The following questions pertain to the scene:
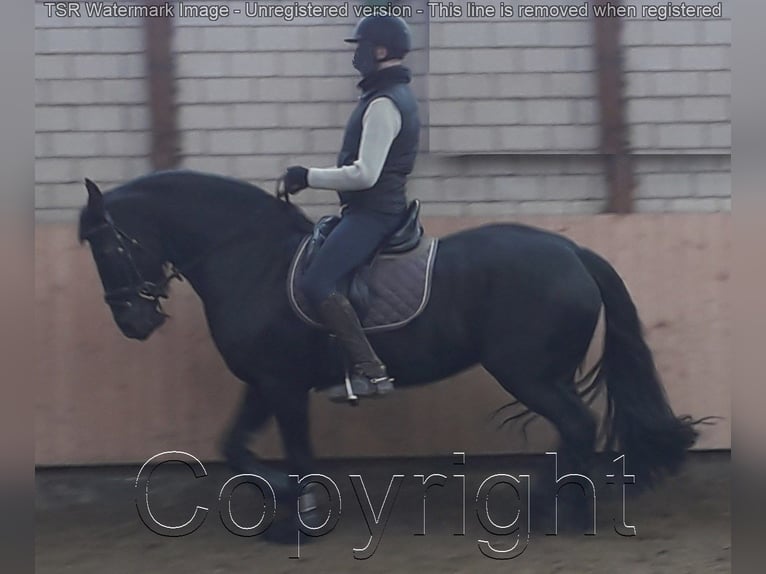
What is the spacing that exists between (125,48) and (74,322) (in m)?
1.23

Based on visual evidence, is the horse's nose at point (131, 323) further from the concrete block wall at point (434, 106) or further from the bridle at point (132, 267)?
the concrete block wall at point (434, 106)

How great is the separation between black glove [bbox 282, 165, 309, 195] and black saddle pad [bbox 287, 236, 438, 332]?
28cm

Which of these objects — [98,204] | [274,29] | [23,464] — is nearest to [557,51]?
[274,29]

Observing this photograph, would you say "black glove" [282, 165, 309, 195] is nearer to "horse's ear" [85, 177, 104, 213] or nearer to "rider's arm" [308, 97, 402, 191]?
"rider's arm" [308, 97, 402, 191]

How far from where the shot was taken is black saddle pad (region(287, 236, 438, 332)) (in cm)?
477

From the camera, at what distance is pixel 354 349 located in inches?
185

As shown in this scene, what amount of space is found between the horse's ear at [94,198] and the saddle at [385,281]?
2.81 ft

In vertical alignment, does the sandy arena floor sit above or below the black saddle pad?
below

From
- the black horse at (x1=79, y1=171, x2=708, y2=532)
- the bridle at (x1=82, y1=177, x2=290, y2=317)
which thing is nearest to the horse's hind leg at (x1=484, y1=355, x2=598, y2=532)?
the black horse at (x1=79, y1=171, x2=708, y2=532)

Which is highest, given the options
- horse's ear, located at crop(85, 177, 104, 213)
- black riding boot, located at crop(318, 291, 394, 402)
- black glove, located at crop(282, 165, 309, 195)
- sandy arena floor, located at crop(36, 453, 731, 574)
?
black glove, located at crop(282, 165, 309, 195)

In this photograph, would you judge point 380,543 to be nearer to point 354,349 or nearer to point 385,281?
point 354,349

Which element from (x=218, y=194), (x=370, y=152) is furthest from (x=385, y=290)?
(x=218, y=194)

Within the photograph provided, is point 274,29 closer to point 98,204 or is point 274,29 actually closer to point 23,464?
point 98,204

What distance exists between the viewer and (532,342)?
4.86m
